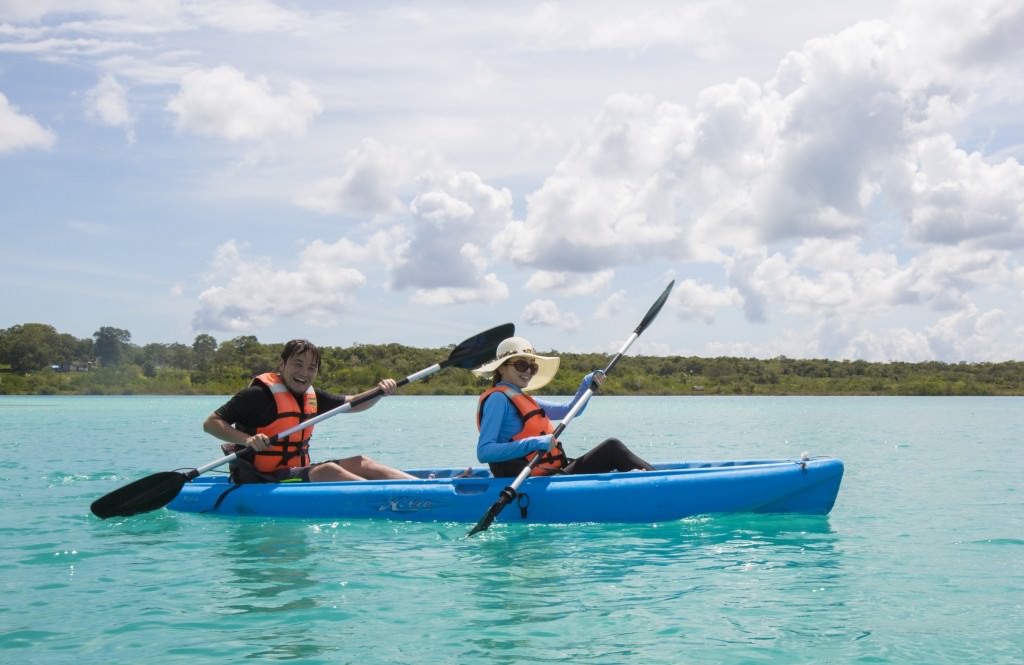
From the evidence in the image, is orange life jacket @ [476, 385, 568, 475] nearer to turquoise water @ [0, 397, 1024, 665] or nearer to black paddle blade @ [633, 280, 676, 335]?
turquoise water @ [0, 397, 1024, 665]

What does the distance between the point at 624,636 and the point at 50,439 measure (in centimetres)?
2046

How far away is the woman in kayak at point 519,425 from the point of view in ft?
22.0

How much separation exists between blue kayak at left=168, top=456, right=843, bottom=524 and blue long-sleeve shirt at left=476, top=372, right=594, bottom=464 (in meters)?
0.36

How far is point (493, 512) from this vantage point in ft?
21.7

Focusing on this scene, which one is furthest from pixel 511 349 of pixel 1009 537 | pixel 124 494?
pixel 1009 537

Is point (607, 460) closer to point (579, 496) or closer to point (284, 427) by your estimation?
point (579, 496)

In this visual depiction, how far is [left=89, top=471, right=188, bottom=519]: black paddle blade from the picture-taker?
7508 millimetres

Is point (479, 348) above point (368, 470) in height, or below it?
above

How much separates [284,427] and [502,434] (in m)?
1.74

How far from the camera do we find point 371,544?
21.6 feet

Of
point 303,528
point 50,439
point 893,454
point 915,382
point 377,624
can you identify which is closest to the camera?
point 377,624

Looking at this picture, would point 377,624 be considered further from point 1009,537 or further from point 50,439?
point 50,439

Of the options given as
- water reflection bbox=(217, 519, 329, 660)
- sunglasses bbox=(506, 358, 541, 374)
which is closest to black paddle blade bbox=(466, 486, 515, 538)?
sunglasses bbox=(506, 358, 541, 374)

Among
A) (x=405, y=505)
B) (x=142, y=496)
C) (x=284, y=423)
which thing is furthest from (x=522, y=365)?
(x=142, y=496)
